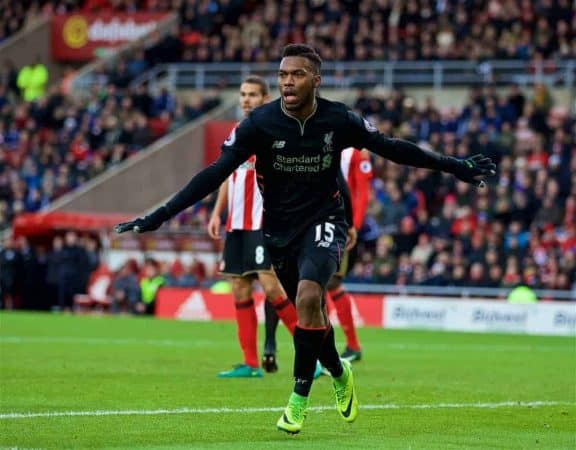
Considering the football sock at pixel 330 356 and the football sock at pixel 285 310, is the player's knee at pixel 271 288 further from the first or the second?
the football sock at pixel 330 356

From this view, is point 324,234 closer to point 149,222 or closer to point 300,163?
point 300,163

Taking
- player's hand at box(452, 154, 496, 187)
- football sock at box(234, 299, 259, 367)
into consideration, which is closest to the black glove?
player's hand at box(452, 154, 496, 187)

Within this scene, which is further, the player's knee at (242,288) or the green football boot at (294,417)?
the player's knee at (242,288)

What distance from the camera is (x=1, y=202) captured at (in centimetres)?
3441

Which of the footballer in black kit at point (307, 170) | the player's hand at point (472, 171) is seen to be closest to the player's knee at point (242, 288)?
the footballer in black kit at point (307, 170)

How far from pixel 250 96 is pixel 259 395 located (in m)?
2.98

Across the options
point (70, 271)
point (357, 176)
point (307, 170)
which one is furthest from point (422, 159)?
point (70, 271)

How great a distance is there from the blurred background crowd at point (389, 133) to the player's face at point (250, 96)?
13.5 metres

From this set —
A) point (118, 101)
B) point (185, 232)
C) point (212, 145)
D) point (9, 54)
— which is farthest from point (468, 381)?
point (9, 54)

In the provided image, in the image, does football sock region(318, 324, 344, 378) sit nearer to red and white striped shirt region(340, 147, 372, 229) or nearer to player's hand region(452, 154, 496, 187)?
player's hand region(452, 154, 496, 187)

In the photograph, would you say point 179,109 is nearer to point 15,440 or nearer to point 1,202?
point 1,202

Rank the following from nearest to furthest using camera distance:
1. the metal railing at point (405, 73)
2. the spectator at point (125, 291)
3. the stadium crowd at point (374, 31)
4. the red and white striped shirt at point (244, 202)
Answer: the red and white striped shirt at point (244, 202) → the spectator at point (125, 291) → the metal railing at point (405, 73) → the stadium crowd at point (374, 31)

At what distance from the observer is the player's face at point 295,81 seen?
8906 millimetres

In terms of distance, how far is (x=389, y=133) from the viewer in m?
30.4
